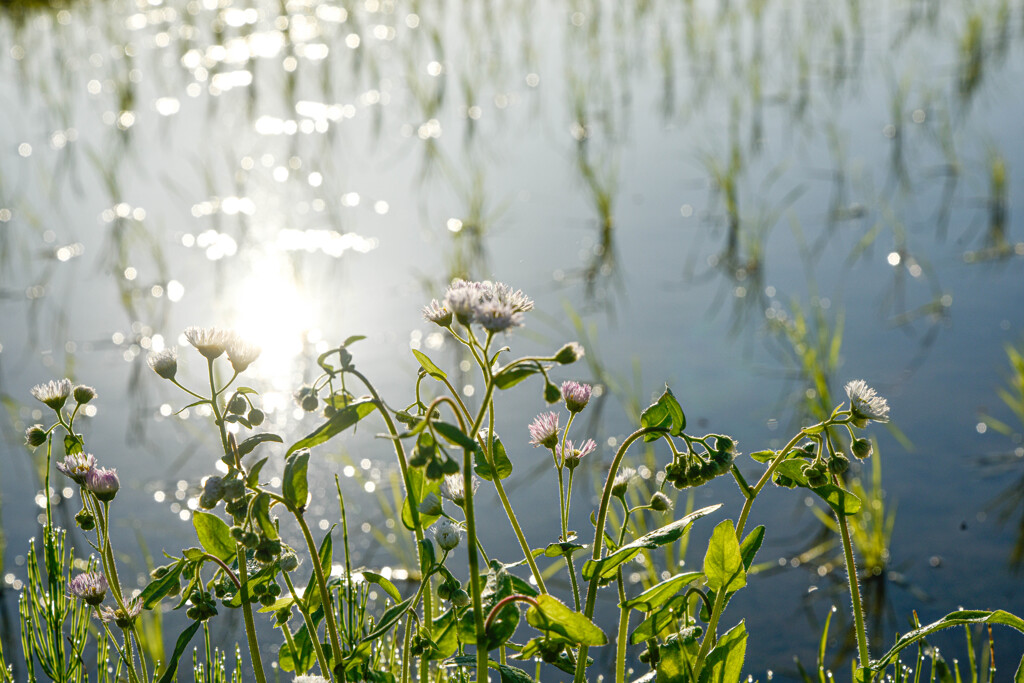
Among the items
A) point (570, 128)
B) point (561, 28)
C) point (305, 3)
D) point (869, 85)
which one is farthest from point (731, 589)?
point (305, 3)

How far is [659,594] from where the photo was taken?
1.11 meters

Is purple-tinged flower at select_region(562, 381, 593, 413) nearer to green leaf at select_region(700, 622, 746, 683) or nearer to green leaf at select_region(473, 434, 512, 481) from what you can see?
green leaf at select_region(473, 434, 512, 481)

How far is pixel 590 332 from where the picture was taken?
329 centimetres

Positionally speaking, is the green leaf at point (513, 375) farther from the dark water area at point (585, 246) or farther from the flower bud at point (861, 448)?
the dark water area at point (585, 246)

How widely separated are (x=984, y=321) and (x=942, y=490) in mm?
966

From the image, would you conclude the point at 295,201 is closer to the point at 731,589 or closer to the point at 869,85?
the point at 869,85

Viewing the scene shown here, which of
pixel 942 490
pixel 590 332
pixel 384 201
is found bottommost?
pixel 942 490

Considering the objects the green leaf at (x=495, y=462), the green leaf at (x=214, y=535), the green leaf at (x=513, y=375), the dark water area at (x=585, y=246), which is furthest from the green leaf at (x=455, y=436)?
the dark water area at (x=585, y=246)

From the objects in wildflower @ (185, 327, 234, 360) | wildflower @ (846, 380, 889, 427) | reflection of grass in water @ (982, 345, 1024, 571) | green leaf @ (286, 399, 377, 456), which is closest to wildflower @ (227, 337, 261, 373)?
wildflower @ (185, 327, 234, 360)

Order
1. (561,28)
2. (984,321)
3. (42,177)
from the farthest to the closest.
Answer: (561,28)
(42,177)
(984,321)

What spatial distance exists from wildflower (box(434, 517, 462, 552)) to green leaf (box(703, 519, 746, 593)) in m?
0.32

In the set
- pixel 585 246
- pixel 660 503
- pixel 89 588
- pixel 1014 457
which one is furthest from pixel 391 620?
pixel 585 246

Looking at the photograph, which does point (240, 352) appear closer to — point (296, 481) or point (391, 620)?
point (296, 481)

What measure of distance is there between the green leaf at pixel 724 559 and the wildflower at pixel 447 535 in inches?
12.6
